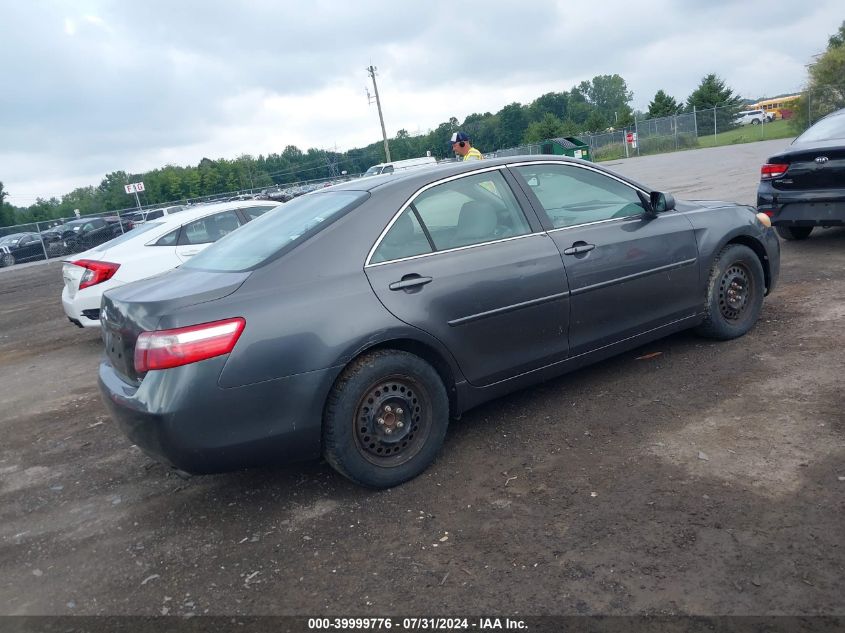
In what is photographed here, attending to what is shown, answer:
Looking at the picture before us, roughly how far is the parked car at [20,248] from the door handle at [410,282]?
29.0 meters

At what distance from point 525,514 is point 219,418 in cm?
152

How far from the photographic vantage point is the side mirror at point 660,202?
16.0 feet

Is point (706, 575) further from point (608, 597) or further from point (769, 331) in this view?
point (769, 331)

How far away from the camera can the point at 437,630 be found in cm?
266

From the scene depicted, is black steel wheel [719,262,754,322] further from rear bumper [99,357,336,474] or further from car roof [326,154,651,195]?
rear bumper [99,357,336,474]

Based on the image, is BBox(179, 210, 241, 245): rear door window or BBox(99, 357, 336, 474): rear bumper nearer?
BBox(99, 357, 336, 474): rear bumper

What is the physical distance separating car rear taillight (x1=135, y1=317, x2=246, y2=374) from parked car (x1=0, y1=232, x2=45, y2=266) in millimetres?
28846

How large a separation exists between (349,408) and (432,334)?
0.62m

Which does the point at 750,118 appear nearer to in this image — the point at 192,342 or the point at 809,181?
the point at 809,181

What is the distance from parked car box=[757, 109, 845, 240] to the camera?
24.2ft

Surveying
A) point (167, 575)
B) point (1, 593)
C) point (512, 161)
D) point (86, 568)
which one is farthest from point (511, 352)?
point (1, 593)

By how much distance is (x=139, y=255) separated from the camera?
26.9ft

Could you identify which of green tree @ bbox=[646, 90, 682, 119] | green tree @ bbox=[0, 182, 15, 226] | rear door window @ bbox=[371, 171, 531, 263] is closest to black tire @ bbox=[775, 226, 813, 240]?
rear door window @ bbox=[371, 171, 531, 263]

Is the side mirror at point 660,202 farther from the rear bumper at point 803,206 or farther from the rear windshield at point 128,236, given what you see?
the rear windshield at point 128,236
